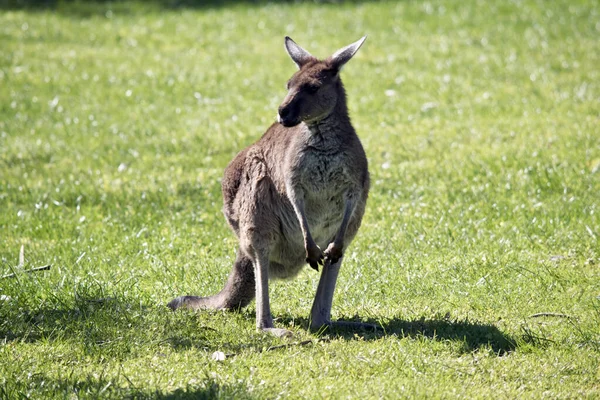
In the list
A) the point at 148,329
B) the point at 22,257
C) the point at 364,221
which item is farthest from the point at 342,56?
the point at 22,257

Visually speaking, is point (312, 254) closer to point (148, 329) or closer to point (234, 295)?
point (234, 295)

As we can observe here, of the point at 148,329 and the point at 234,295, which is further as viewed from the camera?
the point at 234,295

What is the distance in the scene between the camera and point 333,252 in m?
5.20

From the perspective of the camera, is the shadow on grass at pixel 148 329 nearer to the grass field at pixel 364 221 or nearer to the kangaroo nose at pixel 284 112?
the grass field at pixel 364 221

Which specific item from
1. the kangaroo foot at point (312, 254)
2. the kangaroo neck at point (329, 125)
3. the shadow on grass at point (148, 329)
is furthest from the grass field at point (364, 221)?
the kangaroo neck at point (329, 125)

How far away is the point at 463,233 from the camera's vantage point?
23.3ft

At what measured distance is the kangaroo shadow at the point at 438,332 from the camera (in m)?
4.98

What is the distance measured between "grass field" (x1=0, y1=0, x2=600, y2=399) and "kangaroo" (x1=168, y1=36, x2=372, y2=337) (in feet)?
0.91

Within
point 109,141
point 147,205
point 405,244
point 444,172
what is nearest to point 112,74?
point 109,141

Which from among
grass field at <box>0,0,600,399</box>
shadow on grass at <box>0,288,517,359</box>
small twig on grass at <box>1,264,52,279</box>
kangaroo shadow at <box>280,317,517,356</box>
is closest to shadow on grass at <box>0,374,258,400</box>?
grass field at <box>0,0,600,399</box>

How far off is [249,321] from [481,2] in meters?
12.2

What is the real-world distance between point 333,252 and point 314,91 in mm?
959

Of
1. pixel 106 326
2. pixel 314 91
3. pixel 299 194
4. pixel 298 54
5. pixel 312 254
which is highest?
pixel 298 54

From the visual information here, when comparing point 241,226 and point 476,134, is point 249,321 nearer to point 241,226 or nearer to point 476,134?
point 241,226
